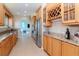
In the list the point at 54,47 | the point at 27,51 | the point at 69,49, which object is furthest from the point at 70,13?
the point at 27,51

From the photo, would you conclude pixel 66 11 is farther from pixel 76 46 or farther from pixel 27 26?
pixel 27 26

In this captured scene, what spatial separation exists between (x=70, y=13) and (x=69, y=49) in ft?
3.28

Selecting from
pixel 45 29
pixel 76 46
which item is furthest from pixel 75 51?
pixel 45 29

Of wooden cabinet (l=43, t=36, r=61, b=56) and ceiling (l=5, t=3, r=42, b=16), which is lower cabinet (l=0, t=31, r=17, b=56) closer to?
wooden cabinet (l=43, t=36, r=61, b=56)

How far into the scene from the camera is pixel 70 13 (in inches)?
144

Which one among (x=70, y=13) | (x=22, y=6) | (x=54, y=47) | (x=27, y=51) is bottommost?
(x=27, y=51)

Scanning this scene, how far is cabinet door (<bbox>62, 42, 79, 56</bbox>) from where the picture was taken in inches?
A: 115

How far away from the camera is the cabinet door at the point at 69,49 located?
2923 millimetres

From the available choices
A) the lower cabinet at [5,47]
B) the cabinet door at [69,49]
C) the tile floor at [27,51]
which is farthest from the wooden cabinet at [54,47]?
the lower cabinet at [5,47]

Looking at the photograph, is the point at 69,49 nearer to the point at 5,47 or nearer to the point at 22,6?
the point at 5,47

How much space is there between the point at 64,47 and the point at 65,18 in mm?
885

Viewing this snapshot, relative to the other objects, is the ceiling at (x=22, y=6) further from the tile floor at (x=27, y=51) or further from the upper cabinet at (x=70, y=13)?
the upper cabinet at (x=70, y=13)

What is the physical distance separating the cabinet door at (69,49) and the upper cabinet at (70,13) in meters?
0.57

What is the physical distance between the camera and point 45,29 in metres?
7.46
